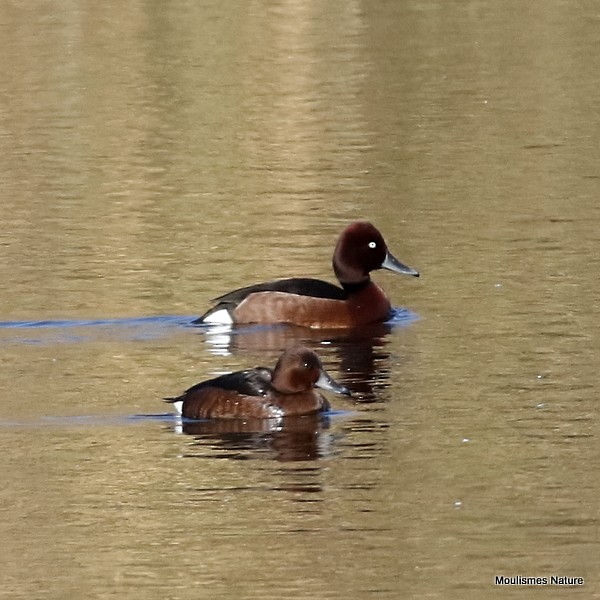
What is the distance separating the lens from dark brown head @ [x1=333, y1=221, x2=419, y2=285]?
640 inches

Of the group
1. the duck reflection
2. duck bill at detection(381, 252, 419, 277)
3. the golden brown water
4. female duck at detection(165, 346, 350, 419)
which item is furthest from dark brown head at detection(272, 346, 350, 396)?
duck bill at detection(381, 252, 419, 277)

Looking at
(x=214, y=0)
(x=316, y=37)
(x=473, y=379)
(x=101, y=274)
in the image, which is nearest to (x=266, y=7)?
(x=214, y=0)

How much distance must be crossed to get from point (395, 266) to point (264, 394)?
4415 millimetres

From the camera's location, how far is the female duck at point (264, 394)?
1222 centimetres

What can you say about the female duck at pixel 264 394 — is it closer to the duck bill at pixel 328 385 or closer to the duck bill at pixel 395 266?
the duck bill at pixel 328 385

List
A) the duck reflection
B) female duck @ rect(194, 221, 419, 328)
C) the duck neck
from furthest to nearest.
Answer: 1. the duck neck
2. female duck @ rect(194, 221, 419, 328)
3. the duck reflection

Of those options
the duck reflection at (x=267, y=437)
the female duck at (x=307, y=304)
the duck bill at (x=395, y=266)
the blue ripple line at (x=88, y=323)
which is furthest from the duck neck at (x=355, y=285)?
the duck reflection at (x=267, y=437)

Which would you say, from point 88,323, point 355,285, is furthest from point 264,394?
point 355,285

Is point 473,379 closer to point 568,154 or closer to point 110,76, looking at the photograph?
point 568,154

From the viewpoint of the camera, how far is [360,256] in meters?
16.4

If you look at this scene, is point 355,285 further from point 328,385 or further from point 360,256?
point 328,385

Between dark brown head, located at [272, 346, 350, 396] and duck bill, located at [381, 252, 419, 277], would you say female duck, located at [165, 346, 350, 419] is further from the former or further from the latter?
duck bill, located at [381, 252, 419, 277]

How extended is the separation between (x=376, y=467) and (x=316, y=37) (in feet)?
85.9

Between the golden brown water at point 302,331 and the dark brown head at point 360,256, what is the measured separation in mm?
463
